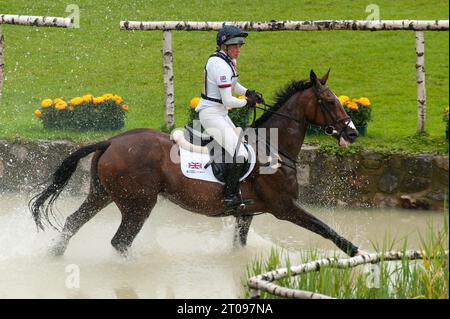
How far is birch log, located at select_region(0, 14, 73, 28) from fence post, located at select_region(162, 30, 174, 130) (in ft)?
4.54

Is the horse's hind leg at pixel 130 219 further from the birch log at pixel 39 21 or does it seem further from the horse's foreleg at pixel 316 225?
Answer: the birch log at pixel 39 21

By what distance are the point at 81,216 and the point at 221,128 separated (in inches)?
72.4

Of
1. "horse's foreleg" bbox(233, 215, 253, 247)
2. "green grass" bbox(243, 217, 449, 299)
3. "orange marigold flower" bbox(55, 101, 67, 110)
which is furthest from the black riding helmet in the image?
"orange marigold flower" bbox(55, 101, 67, 110)

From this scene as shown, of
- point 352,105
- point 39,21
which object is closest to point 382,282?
point 352,105

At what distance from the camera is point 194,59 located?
1966 cm

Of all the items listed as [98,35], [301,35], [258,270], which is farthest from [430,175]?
[98,35]

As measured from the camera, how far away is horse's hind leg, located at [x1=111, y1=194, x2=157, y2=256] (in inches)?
477

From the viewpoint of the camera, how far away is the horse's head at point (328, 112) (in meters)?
12.0

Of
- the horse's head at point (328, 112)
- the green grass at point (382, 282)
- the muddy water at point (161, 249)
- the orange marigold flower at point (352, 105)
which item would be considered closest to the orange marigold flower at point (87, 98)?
the muddy water at point (161, 249)

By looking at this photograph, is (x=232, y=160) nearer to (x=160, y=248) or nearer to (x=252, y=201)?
(x=252, y=201)

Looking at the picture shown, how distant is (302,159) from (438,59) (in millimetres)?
5189

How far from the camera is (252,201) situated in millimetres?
12172

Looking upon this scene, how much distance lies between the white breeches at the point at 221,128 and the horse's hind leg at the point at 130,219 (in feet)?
3.12

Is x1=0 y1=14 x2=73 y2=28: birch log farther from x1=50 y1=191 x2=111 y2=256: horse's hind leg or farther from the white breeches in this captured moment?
the white breeches
